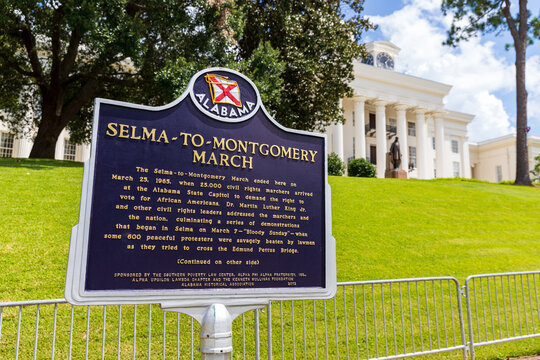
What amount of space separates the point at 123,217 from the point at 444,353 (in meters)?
5.05

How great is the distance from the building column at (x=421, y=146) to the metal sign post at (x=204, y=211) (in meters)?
43.8

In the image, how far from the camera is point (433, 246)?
10.1m

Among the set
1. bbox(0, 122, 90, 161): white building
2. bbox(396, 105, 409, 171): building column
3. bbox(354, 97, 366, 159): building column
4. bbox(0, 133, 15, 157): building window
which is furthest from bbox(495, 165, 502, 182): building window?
bbox(0, 133, 15, 157): building window

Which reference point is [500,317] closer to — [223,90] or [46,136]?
[223,90]

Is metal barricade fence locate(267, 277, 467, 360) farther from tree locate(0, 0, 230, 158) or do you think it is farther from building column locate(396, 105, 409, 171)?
building column locate(396, 105, 409, 171)

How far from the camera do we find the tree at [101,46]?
1318 centimetres

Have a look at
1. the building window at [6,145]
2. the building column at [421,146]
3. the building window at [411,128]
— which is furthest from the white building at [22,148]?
the building window at [411,128]

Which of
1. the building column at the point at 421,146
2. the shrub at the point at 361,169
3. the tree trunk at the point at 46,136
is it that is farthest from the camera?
the building column at the point at 421,146

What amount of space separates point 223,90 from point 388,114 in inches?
1855

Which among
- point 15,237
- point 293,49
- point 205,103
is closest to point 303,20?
point 293,49

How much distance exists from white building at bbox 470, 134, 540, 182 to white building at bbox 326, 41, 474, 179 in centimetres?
1991

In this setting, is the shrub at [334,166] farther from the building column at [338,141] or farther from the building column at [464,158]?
the building column at [464,158]

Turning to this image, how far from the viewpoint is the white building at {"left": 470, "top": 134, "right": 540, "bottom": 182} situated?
206ft

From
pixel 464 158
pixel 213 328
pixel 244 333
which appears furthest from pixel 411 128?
pixel 213 328
